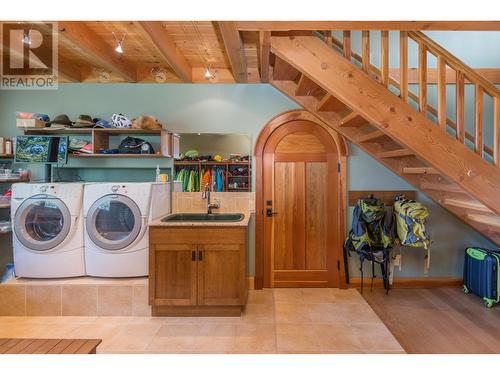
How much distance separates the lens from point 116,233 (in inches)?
116

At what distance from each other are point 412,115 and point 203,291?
2.34 m

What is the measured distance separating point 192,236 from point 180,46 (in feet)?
6.29

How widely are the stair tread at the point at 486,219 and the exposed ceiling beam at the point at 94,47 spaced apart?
4.06 meters

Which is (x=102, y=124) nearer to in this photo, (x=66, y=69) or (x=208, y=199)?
(x=66, y=69)

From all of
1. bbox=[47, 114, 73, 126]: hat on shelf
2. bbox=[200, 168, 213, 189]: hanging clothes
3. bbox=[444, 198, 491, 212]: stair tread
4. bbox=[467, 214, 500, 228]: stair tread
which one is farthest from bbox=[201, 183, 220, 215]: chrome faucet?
bbox=[467, 214, 500, 228]: stair tread

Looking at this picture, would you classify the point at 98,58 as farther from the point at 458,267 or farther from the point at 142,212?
the point at 458,267

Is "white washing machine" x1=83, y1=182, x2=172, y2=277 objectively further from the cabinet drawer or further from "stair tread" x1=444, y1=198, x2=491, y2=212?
"stair tread" x1=444, y1=198, x2=491, y2=212

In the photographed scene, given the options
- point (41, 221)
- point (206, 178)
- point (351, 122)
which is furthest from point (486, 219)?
point (41, 221)

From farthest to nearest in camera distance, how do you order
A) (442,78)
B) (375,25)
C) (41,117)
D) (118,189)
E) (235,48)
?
(41,117), (118,189), (235,48), (442,78), (375,25)

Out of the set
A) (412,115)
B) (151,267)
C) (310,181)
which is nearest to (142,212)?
(151,267)

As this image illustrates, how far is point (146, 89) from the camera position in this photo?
3523 millimetres

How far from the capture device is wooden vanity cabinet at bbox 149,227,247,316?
273cm
